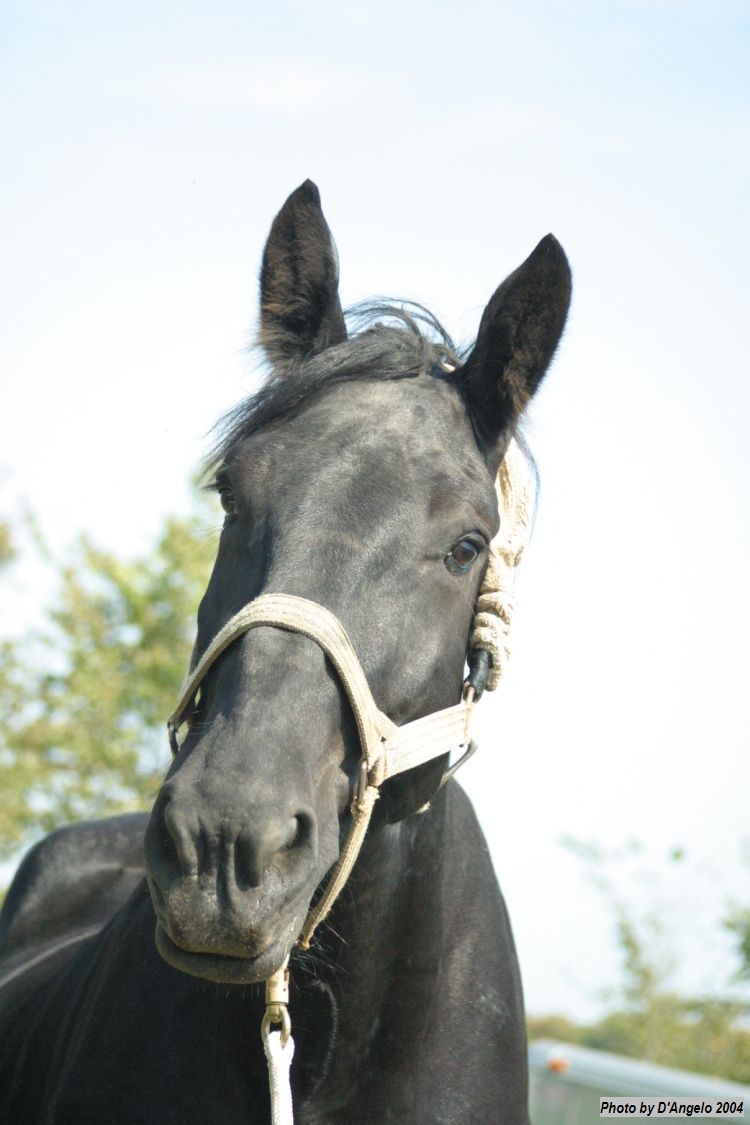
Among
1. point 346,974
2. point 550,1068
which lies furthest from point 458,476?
point 550,1068

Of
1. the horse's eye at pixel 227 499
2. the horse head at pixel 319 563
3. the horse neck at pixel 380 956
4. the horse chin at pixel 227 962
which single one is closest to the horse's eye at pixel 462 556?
the horse head at pixel 319 563

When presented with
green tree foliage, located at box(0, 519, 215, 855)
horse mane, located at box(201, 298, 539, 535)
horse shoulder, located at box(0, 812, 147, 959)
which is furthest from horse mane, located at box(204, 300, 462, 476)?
green tree foliage, located at box(0, 519, 215, 855)

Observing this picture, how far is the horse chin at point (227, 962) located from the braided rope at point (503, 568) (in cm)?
109

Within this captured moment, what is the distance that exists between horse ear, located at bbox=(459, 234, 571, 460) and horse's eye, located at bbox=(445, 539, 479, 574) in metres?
0.40

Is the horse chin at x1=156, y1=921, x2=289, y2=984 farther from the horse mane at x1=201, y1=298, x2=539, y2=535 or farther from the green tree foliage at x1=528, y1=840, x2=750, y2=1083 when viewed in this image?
the green tree foliage at x1=528, y1=840, x2=750, y2=1083

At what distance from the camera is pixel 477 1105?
3.05 m

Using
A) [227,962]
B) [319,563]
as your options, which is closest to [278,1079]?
[227,962]

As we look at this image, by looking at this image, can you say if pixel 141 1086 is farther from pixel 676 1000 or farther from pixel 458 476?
pixel 676 1000

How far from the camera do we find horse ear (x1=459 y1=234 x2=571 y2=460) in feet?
11.0

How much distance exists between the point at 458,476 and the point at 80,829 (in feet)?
10.7

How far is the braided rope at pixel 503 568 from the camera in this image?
10.4ft

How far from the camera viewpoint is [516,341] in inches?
134

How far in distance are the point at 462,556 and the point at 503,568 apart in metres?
0.28

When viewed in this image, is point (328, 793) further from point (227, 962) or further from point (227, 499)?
point (227, 499)
